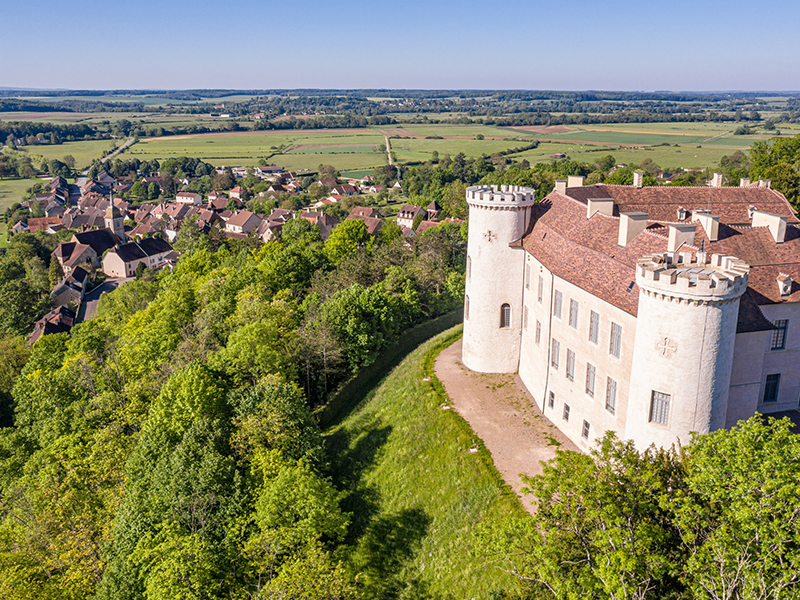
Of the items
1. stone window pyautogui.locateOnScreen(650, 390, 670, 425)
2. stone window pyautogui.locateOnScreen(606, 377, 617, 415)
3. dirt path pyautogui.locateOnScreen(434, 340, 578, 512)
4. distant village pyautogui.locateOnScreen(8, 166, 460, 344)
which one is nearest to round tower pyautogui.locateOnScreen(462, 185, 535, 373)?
dirt path pyautogui.locateOnScreen(434, 340, 578, 512)

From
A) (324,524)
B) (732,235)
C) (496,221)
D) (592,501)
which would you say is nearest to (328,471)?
(324,524)

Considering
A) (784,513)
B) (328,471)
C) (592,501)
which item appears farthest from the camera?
(328,471)

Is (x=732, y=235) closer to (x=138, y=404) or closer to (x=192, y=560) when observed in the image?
(x=192, y=560)

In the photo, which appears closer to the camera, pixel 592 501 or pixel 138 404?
pixel 592 501

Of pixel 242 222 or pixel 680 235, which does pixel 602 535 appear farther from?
pixel 242 222

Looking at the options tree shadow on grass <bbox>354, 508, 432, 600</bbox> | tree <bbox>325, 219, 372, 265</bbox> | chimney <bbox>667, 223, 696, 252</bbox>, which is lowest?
tree shadow on grass <bbox>354, 508, 432, 600</bbox>

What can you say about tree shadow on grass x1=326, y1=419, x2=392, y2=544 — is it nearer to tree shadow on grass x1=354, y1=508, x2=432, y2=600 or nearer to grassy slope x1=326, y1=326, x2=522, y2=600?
grassy slope x1=326, y1=326, x2=522, y2=600

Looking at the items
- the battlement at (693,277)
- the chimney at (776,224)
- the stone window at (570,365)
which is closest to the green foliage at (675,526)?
the battlement at (693,277)

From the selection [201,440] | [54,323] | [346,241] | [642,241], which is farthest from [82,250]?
[642,241]
